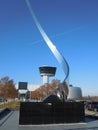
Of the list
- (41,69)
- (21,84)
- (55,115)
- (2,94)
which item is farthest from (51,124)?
(41,69)

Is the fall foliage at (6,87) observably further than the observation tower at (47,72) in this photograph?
No

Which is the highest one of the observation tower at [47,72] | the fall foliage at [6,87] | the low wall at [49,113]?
the observation tower at [47,72]

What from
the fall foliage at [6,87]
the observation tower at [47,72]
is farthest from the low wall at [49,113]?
the observation tower at [47,72]

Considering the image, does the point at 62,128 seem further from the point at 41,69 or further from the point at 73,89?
the point at 41,69

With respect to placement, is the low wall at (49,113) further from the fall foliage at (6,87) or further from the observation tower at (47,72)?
the observation tower at (47,72)

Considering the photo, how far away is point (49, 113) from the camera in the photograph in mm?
22156

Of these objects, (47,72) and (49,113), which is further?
(47,72)

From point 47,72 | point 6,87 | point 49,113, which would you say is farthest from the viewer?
point 47,72

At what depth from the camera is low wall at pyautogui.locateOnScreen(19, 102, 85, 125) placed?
21487 millimetres

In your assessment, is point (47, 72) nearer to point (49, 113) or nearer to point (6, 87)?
point (6, 87)

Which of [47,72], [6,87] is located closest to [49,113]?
[6,87]

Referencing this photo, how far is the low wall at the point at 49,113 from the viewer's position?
21.5 metres

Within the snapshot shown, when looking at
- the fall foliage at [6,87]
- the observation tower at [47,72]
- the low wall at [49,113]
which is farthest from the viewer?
the observation tower at [47,72]

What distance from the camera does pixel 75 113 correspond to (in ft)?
75.1
